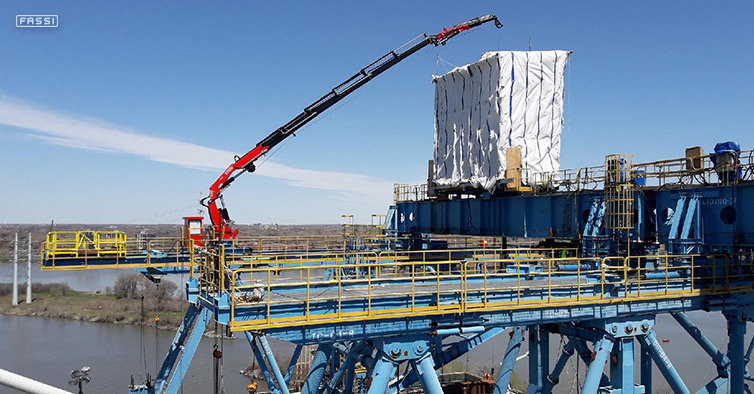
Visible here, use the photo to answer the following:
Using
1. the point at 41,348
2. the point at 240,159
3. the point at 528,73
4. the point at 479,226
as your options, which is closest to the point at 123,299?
the point at 41,348

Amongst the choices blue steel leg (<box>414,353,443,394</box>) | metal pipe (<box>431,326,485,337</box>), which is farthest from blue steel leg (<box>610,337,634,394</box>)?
blue steel leg (<box>414,353,443,394</box>)

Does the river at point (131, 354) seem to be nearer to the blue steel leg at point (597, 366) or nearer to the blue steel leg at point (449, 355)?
the blue steel leg at point (449, 355)

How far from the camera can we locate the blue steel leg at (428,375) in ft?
35.4

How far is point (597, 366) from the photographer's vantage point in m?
12.2

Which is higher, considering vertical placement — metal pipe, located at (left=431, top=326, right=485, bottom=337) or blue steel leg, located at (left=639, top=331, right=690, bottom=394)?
metal pipe, located at (left=431, top=326, right=485, bottom=337)

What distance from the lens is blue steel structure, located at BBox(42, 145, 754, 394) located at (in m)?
10.5

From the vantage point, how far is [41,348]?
43.8 metres

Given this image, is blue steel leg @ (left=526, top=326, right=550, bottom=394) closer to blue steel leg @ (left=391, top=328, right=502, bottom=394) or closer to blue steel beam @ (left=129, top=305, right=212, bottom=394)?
blue steel leg @ (left=391, top=328, right=502, bottom=394)

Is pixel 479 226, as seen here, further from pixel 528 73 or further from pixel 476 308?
pixel 476 308

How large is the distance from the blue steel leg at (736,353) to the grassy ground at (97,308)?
153ft

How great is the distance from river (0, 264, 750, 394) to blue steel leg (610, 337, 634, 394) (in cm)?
1785

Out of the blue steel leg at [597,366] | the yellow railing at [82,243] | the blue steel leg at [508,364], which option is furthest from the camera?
the yellow railing at [82,243]

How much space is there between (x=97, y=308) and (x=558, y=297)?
2223 inches

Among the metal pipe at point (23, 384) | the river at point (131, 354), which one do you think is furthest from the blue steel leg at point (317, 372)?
the river at point (131, 354)
